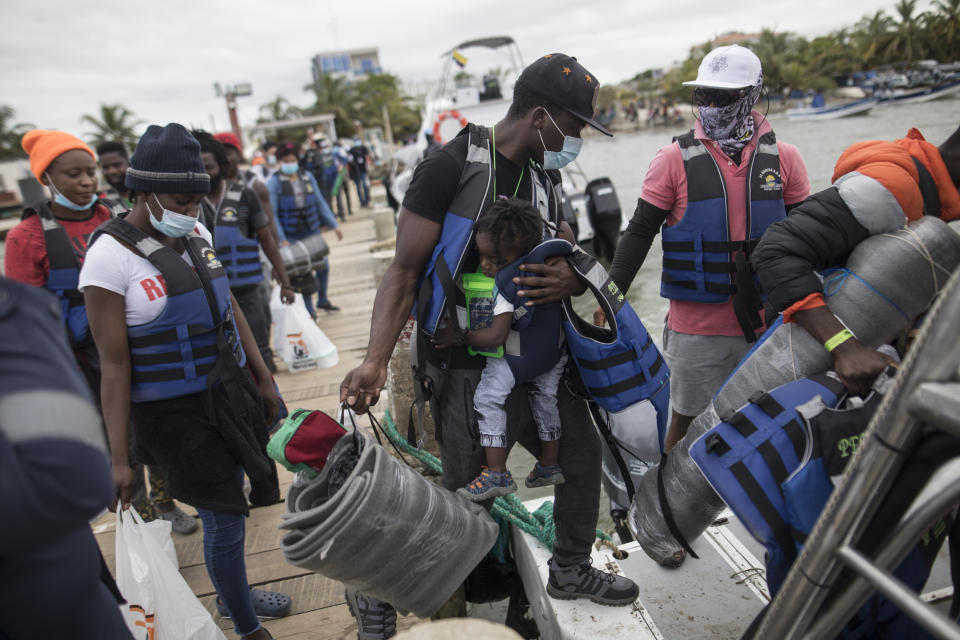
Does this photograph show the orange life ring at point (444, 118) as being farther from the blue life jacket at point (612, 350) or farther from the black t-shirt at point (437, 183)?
the blue life jacket at point (612, 350)

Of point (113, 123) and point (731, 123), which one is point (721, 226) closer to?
point (731, 123)

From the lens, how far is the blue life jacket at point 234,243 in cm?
466

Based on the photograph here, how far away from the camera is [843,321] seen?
172 cm

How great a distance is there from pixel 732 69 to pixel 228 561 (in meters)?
3.10

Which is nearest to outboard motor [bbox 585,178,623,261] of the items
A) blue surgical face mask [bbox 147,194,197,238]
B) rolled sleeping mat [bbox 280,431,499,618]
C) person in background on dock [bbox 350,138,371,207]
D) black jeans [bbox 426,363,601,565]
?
black jeans [bbox 426,363,601,565]

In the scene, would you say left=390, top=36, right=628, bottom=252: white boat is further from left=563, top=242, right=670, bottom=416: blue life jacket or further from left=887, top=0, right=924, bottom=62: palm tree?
left=887, top=0, right=924, bottom=62: palm tree

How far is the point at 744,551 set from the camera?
8.86 ft

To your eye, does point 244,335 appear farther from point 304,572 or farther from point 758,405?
point 758,405

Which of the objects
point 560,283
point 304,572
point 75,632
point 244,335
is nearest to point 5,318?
point 75,632

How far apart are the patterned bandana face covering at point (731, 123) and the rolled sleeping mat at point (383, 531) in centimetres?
209

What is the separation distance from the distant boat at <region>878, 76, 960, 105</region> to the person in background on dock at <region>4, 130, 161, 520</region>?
40539mm

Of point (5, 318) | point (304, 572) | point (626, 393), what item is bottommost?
point (304, 572)

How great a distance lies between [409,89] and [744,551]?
84.6 metres

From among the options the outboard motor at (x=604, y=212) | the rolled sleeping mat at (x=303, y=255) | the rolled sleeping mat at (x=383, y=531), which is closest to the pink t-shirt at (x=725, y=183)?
the rolled sleeping mat at (x=383, y=531)
